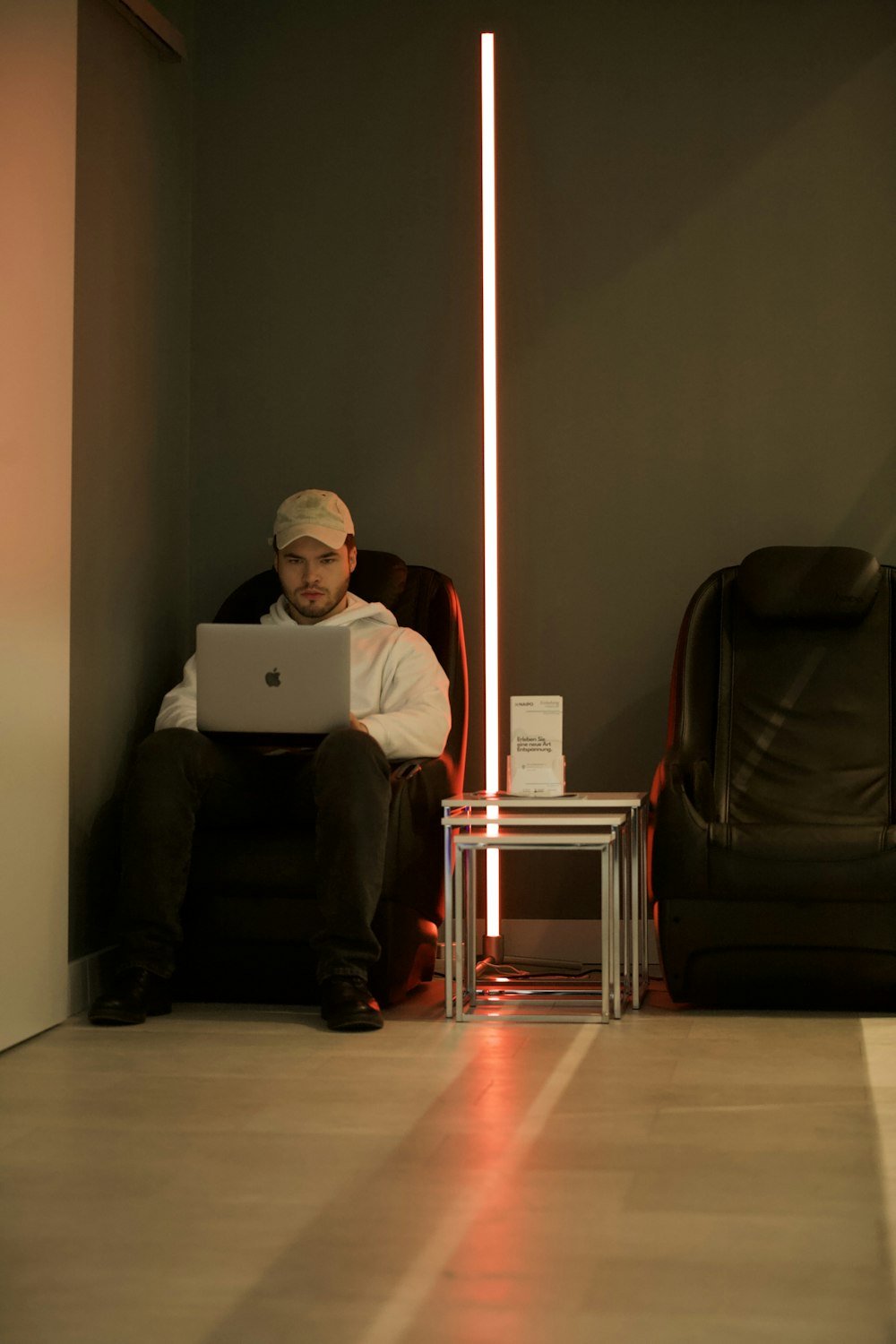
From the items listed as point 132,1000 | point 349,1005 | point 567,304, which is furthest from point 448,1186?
point 567,304

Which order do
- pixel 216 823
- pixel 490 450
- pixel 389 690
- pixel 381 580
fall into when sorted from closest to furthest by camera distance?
pixel 216 823, pixel 389 690, pixel 381 580, pixel 490 450

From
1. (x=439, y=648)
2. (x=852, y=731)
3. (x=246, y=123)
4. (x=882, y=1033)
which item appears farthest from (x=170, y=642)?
(x=882, y=1033)

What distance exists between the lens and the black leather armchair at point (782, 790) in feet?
11.1

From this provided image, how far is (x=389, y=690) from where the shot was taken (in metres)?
3.81

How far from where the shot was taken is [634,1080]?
9.10ft

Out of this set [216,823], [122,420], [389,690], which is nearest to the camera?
[216,823]

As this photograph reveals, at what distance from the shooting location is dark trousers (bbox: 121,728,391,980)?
3.32m

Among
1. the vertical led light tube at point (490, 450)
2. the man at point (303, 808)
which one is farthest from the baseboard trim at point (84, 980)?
the vertical led light tube at point (490, 450)

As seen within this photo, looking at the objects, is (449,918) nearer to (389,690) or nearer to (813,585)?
(389,690)

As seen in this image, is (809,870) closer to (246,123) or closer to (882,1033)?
(882,1033)

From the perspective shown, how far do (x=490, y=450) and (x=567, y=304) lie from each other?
461 millimetres

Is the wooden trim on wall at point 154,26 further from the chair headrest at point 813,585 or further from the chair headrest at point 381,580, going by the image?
the chair headrest at point 813,585

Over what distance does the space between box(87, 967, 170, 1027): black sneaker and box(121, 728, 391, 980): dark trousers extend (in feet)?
0.10

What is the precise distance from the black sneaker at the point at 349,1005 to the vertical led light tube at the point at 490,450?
96 centimetres
